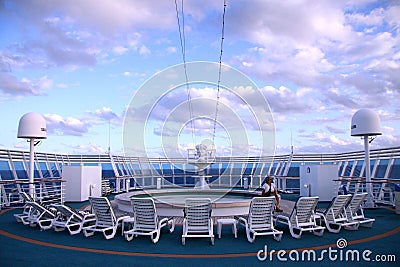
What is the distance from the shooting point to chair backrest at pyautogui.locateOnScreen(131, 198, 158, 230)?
16.6 feet

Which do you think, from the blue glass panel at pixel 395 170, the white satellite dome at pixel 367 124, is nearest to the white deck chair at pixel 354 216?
the white satellite dome at pixel 367 124

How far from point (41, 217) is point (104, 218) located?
5.17 ft

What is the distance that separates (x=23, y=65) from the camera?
11.0 meters

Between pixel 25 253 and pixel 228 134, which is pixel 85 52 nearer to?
pixel 228 134

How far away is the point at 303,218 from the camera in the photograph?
5461mm

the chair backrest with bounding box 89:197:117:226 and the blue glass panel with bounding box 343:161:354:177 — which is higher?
the blue glass panel with bounding box 343:161:354:177

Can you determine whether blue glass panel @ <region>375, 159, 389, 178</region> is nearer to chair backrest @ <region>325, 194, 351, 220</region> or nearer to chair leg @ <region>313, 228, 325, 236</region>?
chair backrest @ <region>325, 194, 351, 220</region>

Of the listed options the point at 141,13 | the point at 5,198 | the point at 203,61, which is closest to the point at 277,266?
the point at 141,13

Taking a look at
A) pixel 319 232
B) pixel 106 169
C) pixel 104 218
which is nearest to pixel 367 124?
pixel 319 232

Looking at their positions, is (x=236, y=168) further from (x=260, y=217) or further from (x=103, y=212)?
(x=103, y=212)

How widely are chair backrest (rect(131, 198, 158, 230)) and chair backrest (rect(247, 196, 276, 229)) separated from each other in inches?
58.2

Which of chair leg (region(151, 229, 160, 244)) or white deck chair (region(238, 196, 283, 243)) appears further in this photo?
white deck chair (region(238, 196, 283, 243))

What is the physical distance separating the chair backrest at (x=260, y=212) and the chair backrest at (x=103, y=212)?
2182mm

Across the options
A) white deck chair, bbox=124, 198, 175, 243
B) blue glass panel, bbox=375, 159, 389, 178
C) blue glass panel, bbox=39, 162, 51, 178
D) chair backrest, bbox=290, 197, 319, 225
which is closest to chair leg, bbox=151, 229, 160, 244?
white deck chair, bbox=124, 198, 175, 243
